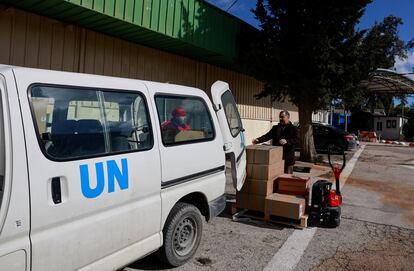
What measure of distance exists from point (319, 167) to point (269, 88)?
346 centimetres

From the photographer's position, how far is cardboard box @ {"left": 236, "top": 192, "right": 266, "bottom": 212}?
5.84 m

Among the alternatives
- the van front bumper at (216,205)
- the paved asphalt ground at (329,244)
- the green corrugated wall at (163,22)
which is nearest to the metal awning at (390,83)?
the green corrugated wall at (163,22)

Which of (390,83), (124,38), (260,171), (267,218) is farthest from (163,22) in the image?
(390,83)

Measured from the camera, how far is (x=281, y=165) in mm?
6359

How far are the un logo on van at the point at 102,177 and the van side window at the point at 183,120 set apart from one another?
662 millimetres

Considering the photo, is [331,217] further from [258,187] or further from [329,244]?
[258,187]

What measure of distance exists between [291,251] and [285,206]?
97cm

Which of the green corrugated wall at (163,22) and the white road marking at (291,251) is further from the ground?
the green corrugated wall at (163,22)

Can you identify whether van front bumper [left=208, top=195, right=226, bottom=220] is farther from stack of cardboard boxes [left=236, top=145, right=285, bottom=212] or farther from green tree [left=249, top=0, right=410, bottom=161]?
green tree [left=249, top=0, right=410, bottom=161]

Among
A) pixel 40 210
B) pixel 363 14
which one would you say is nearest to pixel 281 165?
pixel 40 210

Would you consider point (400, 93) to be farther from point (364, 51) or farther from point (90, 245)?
point (90, 245)

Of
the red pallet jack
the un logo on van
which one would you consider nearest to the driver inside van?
the un logo on van

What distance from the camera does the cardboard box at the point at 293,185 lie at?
6.00 m

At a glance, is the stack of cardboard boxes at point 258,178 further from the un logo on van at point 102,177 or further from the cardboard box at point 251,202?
the un logo on van at point 102,177
